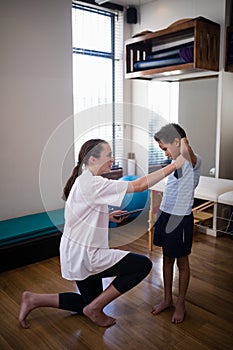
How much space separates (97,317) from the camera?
6.10 ft

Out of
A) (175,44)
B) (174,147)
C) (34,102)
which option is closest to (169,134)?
(174,147)

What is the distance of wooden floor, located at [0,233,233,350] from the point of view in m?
1.73

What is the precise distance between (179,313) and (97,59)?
2937mm

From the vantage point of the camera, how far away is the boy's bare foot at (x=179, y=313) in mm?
1900

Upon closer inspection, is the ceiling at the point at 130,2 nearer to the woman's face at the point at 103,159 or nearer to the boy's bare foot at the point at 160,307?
the woman's face at the point at 103,159

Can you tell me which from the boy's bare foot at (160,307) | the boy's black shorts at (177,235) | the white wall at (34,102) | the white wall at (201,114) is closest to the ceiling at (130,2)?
the white wall at (34,102)

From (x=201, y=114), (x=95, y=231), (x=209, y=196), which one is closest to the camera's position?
(x=95, y=231)

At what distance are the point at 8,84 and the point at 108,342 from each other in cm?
234

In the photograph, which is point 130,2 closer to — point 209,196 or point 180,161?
point 209,196

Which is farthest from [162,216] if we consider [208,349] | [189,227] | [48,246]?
[48,246]

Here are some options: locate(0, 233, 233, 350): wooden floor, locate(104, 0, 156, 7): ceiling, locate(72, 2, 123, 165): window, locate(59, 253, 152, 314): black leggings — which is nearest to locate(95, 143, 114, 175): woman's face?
locate(59, 253, 152, 314): black leggings

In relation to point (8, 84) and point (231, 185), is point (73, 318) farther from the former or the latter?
point (8, 84)

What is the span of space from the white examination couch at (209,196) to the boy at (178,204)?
0.64 m

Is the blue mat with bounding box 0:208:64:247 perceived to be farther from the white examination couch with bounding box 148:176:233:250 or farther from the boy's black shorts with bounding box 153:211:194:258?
the boy's black shorts with bounding box 153:211:194:258
